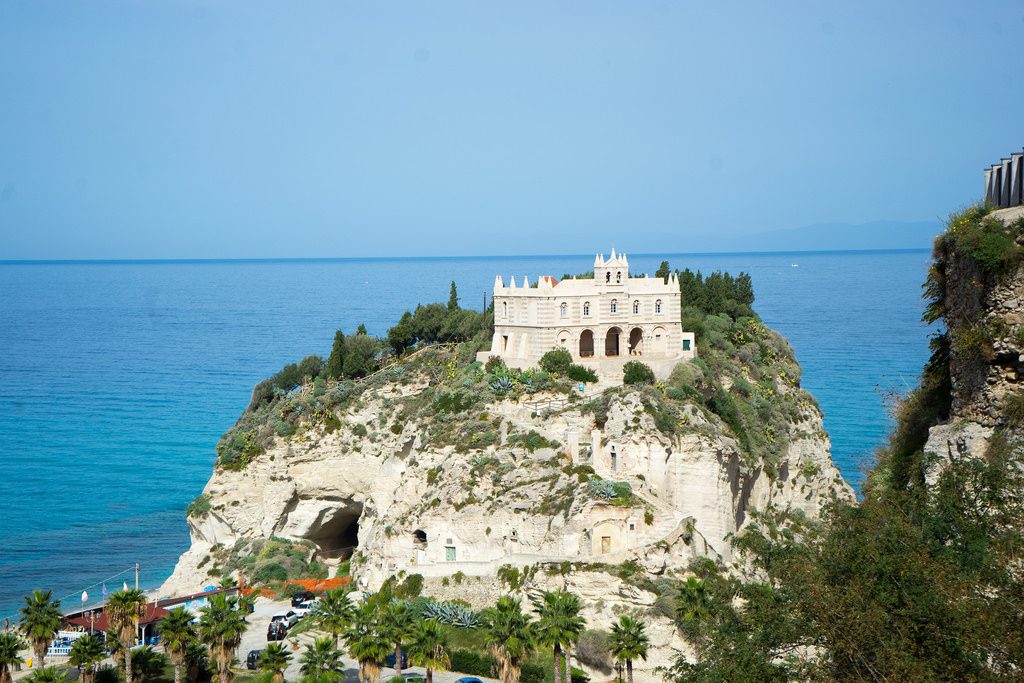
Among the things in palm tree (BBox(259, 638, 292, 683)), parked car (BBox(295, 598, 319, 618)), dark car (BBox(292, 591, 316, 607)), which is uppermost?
palm tree (BBox(259, 638, 292, 683))

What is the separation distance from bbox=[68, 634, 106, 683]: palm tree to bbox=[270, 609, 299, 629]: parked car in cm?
1480

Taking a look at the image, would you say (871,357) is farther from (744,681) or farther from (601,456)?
(744,681)

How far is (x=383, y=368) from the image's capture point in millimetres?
80188

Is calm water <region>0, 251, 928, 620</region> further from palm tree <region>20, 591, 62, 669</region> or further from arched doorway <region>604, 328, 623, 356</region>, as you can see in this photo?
palm tree <region>20, 591, 62, 669</region>

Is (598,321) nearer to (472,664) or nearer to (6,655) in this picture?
(472,664)

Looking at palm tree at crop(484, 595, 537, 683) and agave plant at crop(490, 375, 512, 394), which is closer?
palm tree at crop(484, 595, 537, 683)

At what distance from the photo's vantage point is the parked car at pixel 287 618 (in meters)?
55.7

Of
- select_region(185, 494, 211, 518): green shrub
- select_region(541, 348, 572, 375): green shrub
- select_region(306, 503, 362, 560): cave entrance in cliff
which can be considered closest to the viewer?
select_region(541, 348, 572, 375): green shrub

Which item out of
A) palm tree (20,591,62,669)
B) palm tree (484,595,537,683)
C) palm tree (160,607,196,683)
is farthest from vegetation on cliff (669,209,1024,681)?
palm tree (20,591,62,669)

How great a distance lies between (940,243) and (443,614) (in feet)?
104

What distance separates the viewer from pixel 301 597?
196 feet

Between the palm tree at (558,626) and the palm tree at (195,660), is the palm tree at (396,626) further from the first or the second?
the palm tree at (195,660)

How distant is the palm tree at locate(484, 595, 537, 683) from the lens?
121 ft

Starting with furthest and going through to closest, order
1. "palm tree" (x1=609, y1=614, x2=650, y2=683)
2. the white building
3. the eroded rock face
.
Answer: the white building
the eroded rock face
"palm tree" (x1=609, y1=614, x2=650, y2=683)
